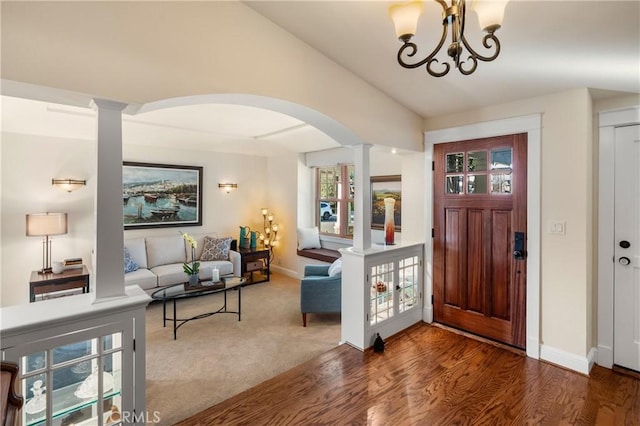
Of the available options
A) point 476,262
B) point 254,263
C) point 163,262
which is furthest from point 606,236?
point 163,262

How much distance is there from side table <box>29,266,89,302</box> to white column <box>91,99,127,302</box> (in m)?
2.70

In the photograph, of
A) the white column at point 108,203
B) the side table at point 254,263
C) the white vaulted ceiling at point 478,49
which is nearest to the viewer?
the white column at point 108,203

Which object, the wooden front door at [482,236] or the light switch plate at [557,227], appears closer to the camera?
the light switch plate at [557,227]

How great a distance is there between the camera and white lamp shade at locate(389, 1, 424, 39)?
4.42 ft

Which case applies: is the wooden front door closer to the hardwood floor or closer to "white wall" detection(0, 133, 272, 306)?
the hardwood floor

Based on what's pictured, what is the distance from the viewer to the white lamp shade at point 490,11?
50.3 inches

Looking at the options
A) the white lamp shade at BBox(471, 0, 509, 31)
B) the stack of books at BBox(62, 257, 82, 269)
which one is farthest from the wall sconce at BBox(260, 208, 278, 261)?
the white lamp shade at BBox(471, 0, 509, 31)

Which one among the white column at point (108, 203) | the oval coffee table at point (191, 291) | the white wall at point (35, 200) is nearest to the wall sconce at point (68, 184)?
the white wall at point (35, 200)

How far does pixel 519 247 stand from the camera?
2.86 metres

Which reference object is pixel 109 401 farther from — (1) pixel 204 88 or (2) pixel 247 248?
(2) pixel 247 248

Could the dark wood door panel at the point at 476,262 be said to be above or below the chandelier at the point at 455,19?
below

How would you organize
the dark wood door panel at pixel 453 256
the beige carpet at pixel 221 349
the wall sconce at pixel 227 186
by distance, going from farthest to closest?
1. the wall sconce at pixel 227 186
2. the dark wood door panel at pixel 453 256
3. the beige carpet at pixel 221 349

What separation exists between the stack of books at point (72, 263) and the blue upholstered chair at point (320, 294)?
3.02 metres

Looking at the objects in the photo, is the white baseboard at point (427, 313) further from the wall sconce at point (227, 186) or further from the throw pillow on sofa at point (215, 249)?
the wall sconce at point (227, 186)
